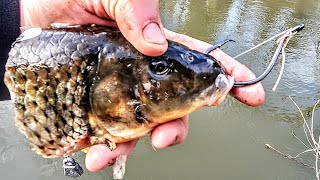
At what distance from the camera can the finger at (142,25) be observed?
1.60 meters

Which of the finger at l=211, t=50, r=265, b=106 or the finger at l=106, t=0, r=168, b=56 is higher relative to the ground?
the finger at l=106, t=0, r=168, b=56

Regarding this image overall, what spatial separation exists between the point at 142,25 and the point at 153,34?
74 mm

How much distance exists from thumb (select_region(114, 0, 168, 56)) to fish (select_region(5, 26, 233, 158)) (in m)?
0.05

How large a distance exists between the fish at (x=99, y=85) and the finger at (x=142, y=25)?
0.05m

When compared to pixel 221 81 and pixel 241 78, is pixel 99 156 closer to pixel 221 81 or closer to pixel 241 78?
pixel 221 81

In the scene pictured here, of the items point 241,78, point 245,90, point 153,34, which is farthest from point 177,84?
point 241,78

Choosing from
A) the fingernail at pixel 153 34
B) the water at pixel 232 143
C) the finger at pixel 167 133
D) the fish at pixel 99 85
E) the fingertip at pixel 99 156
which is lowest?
the water at pixel 232 143

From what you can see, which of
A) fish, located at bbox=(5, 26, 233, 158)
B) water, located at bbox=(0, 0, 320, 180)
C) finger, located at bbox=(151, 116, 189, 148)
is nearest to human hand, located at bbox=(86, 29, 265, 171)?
finger, located at bbox=(151, 116, 189, 148)

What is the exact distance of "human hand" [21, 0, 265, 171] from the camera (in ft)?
5.44

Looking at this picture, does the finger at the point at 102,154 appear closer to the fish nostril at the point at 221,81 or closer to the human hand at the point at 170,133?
the human hand at the point at 170,133

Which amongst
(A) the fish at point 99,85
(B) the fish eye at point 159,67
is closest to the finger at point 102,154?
(A) the fish at point 99,85

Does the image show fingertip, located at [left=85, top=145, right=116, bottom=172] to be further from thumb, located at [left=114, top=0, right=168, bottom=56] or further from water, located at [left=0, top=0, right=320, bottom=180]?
water, located at [left=0, top=0, right=320, bottom=180]

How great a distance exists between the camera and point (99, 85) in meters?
1.66

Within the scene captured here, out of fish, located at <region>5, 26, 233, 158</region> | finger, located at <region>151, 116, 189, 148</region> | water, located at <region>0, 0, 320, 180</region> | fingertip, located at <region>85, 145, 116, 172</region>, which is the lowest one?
water, located at <region>0, 0, 320, 180</region>
